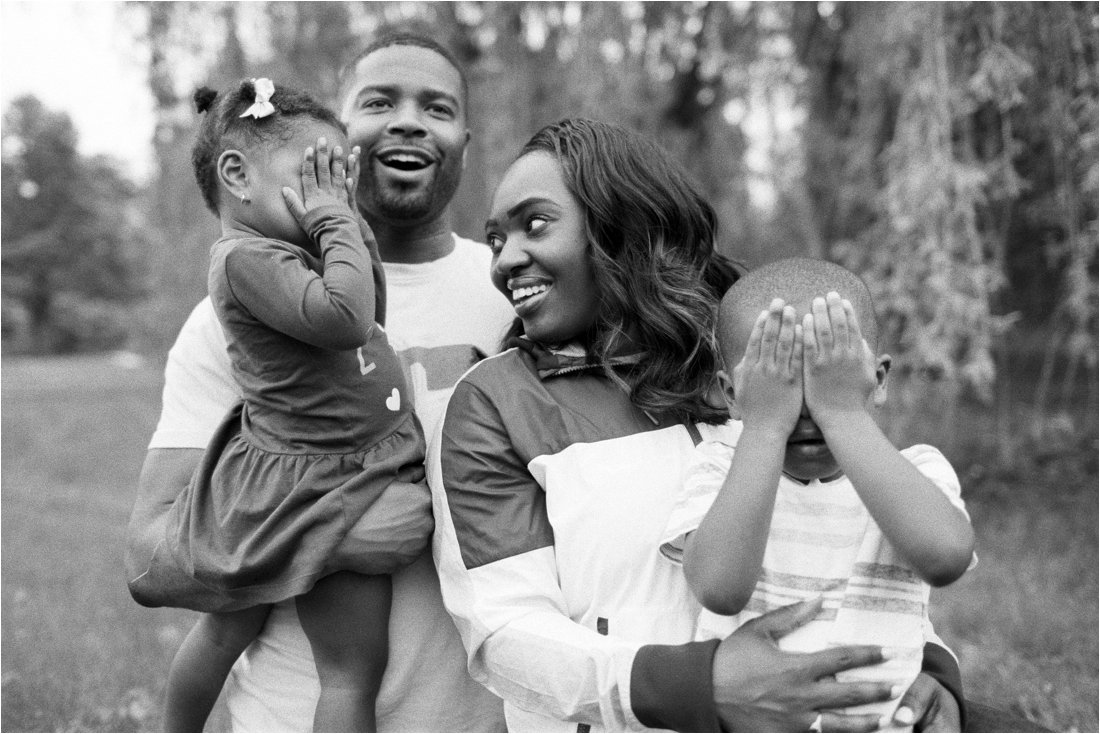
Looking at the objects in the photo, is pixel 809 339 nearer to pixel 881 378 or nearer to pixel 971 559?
pixel 881 378

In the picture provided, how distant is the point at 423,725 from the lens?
80.7 inches

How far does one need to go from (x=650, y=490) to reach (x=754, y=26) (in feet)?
16.6

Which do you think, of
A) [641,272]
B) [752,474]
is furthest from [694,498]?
[641,272]

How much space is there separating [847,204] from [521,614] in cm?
524

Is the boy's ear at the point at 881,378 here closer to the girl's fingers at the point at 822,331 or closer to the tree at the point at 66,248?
the girl's fingers at the point at 822,331

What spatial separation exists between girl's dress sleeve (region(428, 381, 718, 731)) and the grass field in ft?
7.32

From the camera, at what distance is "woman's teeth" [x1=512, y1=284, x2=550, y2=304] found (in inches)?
74.2

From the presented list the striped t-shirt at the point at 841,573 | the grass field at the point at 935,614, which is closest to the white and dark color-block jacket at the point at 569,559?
the striped t-shirt at the point at 841,573

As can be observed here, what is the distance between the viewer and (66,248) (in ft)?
76.4

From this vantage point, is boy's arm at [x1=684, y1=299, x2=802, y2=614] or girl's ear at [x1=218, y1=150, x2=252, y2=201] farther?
girl's ear at [x1=218, y1=150, x2=252, y2=201]

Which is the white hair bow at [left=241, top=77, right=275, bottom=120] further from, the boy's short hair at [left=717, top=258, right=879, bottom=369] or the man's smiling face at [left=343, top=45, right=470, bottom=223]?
the boy's short hair at [left=717, top=258, right=879, bottom=369]

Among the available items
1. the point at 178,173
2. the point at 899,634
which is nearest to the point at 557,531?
the point at 899,634

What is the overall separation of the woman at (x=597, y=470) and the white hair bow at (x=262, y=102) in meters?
0.49


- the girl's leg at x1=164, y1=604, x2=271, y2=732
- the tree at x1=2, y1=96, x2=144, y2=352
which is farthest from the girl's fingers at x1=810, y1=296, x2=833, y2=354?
the tree at x1=2, y1=96, x2=144, y2=352
